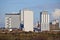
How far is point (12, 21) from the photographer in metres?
3.96

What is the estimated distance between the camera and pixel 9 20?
3.95m

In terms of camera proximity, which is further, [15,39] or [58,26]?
[58,26]

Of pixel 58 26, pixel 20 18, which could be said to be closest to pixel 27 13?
pixel 20 18

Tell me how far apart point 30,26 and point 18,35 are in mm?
349

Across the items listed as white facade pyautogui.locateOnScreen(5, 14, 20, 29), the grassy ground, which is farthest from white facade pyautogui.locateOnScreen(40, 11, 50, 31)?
white facade pyautogui.locateOnScreen(5, 14, 20, 29)

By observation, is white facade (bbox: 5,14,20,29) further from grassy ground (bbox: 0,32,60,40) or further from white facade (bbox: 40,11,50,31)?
white facade (bbox: 40,11,50,31)

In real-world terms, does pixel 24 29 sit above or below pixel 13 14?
below

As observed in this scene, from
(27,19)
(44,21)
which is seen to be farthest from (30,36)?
(44,21)

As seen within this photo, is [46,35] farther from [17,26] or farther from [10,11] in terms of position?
[10,11]

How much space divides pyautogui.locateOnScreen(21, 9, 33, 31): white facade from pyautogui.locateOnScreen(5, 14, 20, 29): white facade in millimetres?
127

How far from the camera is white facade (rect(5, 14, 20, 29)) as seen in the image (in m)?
3.91

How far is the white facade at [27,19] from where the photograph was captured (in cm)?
395

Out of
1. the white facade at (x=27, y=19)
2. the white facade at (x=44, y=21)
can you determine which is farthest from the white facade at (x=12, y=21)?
the white facade at (x=44, y=21)

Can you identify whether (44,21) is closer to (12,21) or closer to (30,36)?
(30,36)
